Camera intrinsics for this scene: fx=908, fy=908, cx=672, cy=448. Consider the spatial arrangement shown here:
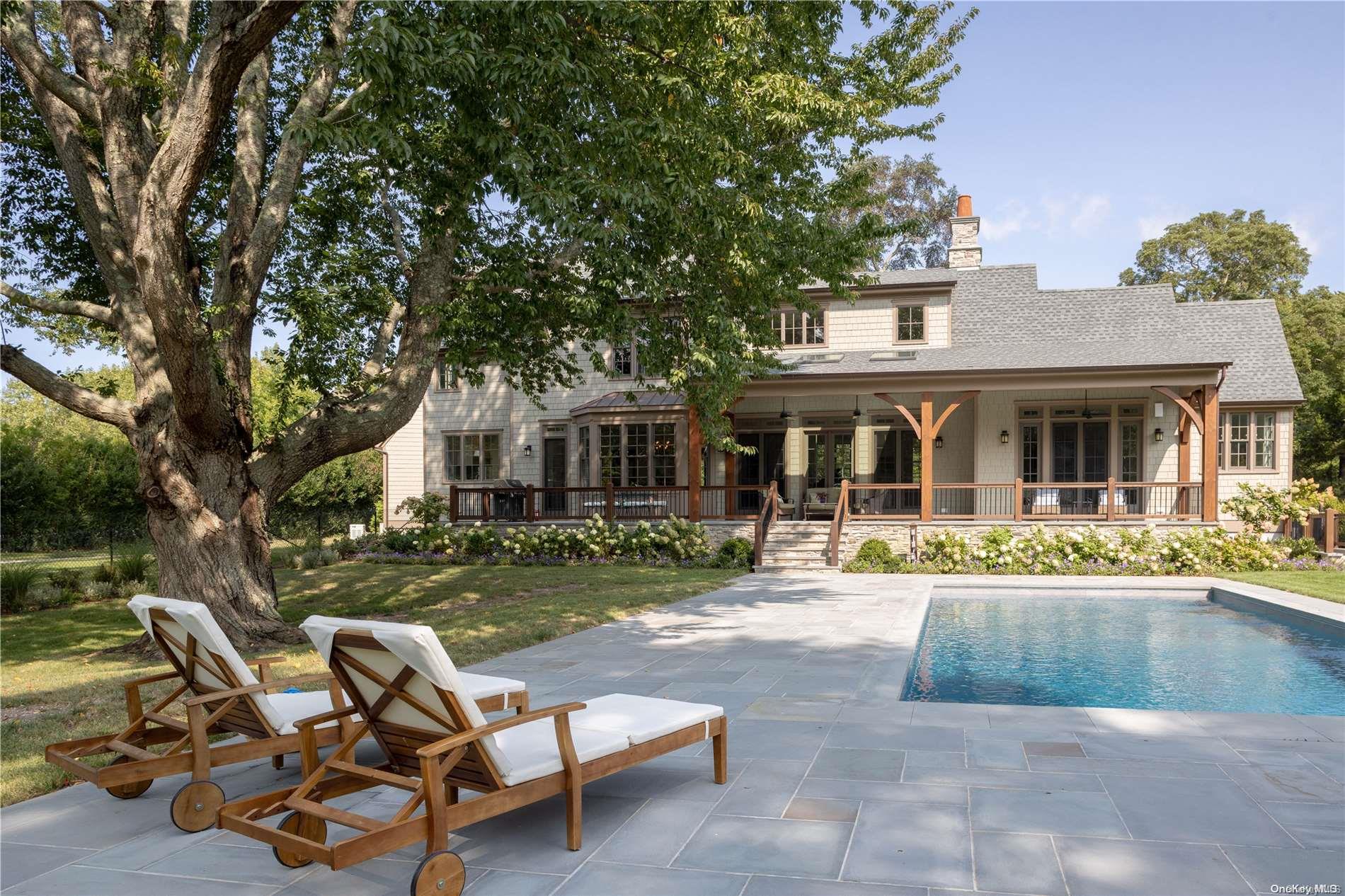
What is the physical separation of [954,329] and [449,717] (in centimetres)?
1988

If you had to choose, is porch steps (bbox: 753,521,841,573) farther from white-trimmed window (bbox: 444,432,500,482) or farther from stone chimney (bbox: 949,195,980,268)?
stone chimney (bbox: 949,195,980,268)

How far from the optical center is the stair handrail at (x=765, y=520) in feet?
58.1

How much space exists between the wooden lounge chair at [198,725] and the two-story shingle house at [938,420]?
14184 mm

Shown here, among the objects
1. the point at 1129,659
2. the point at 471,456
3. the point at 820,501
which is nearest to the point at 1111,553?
the point at 820,501

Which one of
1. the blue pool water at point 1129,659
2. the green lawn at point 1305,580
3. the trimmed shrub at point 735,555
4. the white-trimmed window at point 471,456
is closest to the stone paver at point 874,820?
the blue pool water at point 1129,659

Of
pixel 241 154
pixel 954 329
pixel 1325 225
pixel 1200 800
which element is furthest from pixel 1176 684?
pixel 1325 225

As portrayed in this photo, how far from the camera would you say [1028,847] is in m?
3.70

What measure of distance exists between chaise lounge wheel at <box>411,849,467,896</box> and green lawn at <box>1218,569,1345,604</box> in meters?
11.9

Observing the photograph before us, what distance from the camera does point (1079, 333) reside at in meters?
20.5

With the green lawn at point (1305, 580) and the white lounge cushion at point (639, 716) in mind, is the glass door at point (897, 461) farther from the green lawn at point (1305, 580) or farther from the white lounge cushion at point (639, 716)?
the white lounge cushion at point (639, 716)

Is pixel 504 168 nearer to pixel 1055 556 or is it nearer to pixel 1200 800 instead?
pixel 1200 800

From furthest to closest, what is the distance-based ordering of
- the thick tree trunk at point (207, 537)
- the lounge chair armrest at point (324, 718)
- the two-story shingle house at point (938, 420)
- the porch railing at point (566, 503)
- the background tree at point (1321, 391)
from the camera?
1. the background tree at point (1321, 391)
2. the porch railing at point (566, 503)
3. the two-story shingle house at point (938, 420)
4. the thick tree trunk at point (207, 537)
5. the lounge chair armrest at point (324, 718)

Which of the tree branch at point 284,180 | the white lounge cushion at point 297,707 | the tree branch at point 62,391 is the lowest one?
the white lounge cushion at point 297,707

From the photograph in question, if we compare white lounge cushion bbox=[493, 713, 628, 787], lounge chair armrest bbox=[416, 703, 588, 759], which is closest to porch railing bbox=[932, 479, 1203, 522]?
white lounge cushion bbox=[493, 713, 628, 787]
